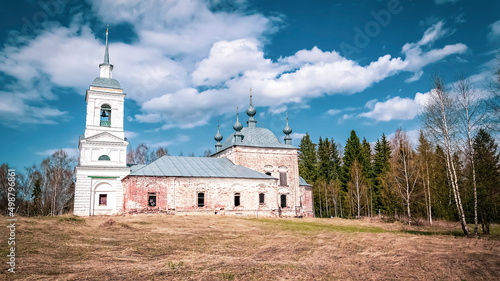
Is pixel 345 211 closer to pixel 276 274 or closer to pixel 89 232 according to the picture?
pixel 89 232

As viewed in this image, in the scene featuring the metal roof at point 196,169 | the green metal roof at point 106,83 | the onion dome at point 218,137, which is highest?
the green metal roof at point 106,83

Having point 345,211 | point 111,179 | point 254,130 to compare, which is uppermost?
point 254,130

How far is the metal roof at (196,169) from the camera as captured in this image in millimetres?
26484

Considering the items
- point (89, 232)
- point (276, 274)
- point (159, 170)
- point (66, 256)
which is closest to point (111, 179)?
point (159, 170)

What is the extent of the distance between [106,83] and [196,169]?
1019 centimetres

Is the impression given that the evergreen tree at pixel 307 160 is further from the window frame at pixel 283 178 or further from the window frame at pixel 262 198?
the window frame at pixel 262 198

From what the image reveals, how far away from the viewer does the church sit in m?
25.6

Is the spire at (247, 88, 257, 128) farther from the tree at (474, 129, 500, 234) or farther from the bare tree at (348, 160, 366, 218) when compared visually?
the tree at (474, 129, 500, 234)

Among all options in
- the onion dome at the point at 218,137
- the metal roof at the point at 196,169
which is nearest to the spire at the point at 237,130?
the metal roof at the point at 196,169

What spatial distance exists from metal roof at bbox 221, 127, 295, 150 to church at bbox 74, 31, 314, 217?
2.06 ft

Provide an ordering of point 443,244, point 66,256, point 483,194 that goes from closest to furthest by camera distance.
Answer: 1. point 66,256
2. point 443,244
3. point 483,194

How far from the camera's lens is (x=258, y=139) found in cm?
3297

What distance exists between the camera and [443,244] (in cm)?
1285

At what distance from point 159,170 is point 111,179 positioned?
12.5 feet
